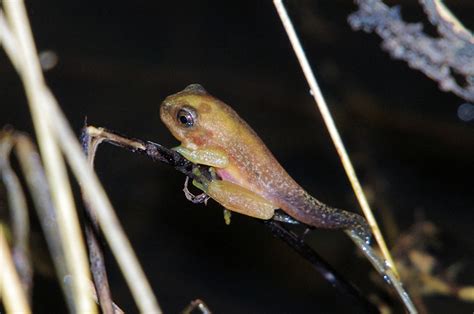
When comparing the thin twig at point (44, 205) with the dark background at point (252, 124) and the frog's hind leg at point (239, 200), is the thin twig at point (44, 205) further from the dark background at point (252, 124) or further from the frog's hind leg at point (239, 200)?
the dark background at point (252, 124)

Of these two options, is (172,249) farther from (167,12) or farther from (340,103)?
(167,12)

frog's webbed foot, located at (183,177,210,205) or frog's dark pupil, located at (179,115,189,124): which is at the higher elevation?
frog's dark pupil, located at (179,115,189,124)

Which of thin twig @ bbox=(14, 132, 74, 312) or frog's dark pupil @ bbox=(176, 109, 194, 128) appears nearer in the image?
thin twig @ bbox=(14, 132, 74, 312)

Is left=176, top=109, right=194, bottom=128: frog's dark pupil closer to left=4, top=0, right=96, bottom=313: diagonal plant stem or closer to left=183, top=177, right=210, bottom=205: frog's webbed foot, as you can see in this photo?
left=183, top=177, right=210, bottom=205: frog's webbed foot

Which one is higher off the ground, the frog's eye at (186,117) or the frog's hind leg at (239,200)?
the frog's eye at (186,117)

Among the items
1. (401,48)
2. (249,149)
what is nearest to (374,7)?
(401,48)

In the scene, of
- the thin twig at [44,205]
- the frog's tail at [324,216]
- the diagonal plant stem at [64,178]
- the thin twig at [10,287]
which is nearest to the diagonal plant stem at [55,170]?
the diagonal plant stem at [64,178]

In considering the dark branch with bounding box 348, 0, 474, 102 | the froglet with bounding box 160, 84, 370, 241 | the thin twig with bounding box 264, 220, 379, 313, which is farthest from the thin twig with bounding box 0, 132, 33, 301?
the dark branch with bounding box 348, 0, 474, 102
